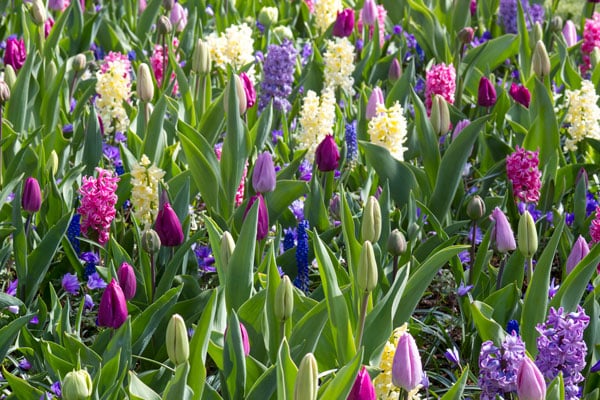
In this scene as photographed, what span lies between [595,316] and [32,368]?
4.24 ft

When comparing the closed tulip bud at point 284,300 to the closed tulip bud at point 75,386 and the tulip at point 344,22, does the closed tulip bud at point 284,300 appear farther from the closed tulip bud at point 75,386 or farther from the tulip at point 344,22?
the tulip at point 344,22

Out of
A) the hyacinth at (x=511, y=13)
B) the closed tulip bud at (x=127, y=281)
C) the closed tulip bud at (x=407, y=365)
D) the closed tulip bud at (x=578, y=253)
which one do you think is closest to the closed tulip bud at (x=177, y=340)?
the closed tulip bud at (x=407, y=365)

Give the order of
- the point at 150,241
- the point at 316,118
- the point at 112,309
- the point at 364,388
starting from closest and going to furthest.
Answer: the point at 364,388 → the point at 112,309 → the point at 150,241 → the point at 316,118

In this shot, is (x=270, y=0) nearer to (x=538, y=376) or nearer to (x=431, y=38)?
(x=431, y=38)

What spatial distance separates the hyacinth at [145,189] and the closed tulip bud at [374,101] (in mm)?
873

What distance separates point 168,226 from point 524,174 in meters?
1.13

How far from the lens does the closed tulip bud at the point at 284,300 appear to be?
1916mm

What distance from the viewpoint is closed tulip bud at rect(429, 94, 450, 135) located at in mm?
3084

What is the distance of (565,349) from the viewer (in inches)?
76.8

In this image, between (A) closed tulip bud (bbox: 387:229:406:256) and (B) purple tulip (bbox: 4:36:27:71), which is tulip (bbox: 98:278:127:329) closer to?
(A) closed tulip bud (bbox: 387:229:406:256)

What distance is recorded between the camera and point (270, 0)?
531cm

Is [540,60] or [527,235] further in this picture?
[540,60]

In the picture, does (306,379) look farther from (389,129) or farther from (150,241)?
(389,129)

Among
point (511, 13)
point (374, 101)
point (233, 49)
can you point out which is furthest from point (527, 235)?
point (511, 13)
